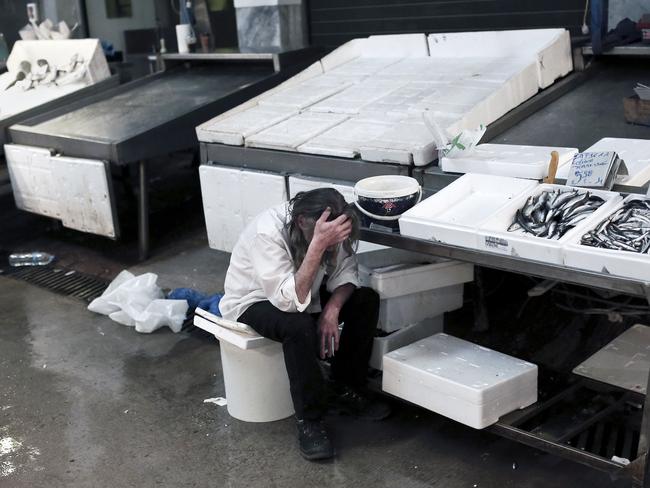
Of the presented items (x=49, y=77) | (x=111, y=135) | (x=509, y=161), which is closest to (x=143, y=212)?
(x=111, y=135)

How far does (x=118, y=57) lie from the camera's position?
752cm

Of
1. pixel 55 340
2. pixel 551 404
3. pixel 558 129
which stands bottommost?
pixel 55 340

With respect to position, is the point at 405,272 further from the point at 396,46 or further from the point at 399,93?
the point at 396,46

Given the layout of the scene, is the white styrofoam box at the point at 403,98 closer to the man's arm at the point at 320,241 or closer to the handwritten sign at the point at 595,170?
the handwritten sign at the point at 595,170

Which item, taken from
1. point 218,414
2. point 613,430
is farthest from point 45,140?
point 613,430

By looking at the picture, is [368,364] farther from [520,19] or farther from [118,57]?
[118,57]

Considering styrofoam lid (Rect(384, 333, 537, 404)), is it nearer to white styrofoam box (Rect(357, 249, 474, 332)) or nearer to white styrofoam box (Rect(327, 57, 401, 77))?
white styrofoam box (Rect(357, 249, 474, 332))

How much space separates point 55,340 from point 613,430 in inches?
119

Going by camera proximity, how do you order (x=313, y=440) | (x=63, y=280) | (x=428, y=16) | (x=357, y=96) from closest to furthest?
(x=313, y=440), (x=357, y=96), (x=63, y=280), (x=428, y=16)

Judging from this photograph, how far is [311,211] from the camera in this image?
120 inches

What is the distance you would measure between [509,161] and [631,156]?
502 millimetres

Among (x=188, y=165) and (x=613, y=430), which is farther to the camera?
(x=188, y=165)

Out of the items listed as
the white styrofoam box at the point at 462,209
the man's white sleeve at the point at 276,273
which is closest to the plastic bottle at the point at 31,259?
the man's white sleeve at the point at 276,273

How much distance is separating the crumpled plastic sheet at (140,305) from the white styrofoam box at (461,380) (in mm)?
1733
